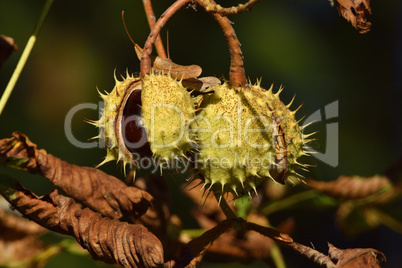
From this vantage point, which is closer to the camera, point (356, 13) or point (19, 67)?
point (356, 13)

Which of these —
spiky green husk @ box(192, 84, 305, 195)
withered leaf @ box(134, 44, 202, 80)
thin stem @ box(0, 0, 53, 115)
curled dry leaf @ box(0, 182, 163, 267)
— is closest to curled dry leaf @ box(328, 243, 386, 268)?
spiky green husk @ box(192, 84, 305, 195)

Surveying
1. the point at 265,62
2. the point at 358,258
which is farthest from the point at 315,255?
the point at 265,62

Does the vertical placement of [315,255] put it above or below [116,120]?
below

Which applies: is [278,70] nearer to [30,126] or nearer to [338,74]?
[338,74]

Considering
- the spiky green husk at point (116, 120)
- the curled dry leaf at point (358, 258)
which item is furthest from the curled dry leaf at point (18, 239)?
the curled dry leaf at point (358, 258)

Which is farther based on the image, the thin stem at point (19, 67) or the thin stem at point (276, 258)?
the thin stem at point (276, 258)

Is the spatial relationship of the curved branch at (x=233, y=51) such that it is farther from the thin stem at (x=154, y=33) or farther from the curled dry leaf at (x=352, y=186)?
the curled dry leaf at (x=352, y=186)

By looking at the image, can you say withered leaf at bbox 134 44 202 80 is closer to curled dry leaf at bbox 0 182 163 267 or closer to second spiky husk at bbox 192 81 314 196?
second spiky husk at bbox 192 81 314 196

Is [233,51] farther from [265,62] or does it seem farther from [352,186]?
[265,62]
